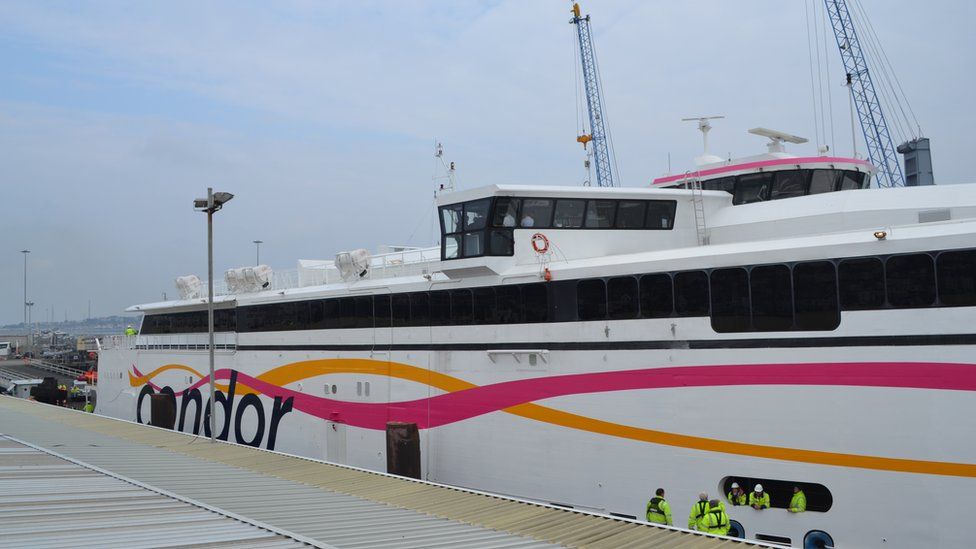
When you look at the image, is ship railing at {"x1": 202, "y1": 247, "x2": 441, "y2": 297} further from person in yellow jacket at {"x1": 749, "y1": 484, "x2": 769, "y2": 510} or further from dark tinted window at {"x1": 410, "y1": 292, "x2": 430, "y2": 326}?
person in yellow jacket at {"x1": 749, "y1": 484, "x2": 769, "y2": 510}

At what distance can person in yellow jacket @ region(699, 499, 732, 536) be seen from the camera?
36.2 feet

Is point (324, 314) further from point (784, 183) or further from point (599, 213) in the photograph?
point (784, 183)

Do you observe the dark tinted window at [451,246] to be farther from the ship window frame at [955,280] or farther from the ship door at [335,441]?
the ship window frame at [955,280]

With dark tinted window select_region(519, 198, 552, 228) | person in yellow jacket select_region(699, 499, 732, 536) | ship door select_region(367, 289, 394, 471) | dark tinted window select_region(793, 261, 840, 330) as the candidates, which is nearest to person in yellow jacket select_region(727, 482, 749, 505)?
person in yellow jacket select_region(699, 499, 732, 536)

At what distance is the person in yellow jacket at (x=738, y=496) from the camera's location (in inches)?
473

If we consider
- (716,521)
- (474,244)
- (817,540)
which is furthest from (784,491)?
(474,244)

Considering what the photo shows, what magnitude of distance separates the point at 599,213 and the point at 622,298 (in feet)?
10.9

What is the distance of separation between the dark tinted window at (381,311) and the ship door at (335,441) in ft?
9.46

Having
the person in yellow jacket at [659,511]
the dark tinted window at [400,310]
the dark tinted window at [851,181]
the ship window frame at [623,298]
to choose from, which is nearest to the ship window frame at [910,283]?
the ship window frame at [623,298]

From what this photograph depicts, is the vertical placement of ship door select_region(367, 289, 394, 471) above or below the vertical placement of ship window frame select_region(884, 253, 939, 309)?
below

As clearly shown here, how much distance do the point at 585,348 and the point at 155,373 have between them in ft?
68.3

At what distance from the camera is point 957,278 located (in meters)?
10.4

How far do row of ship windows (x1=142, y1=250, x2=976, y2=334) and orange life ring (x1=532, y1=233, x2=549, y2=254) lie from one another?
113 centimetres

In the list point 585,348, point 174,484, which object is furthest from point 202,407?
point 585,348
